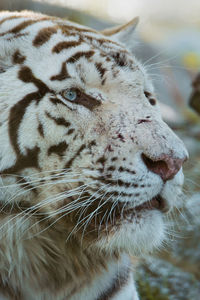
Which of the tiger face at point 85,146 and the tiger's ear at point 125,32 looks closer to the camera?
the tiger face at point 85,146

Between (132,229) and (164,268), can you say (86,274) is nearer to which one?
(132,229)

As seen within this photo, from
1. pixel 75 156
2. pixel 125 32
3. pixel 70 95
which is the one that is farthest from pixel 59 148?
pixel 125 32

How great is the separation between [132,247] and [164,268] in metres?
1.61

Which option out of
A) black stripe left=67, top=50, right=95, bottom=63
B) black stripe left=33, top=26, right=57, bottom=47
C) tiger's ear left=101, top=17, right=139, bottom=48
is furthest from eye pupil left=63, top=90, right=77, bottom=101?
tiger's ear left=101, top=17, right=139, bottom=48

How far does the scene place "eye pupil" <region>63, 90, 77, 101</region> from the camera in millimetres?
1653

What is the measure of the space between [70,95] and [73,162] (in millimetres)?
238

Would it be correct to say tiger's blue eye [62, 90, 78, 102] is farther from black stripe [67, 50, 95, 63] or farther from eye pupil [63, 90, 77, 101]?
black stripe [67, 50, 95, 63]

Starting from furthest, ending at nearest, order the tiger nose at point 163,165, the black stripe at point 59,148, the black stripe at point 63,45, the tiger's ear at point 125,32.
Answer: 1. the tiger's ear at point 125,32
2. the black stripe at point 63,45
3. the black stripe at point 59,148
4. the tiger nose at point 163,165

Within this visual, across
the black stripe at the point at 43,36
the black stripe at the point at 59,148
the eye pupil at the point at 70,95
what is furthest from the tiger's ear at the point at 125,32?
the black stripe at the point at 59,148

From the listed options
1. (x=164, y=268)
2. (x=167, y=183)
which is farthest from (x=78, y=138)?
(x=164, y=268)

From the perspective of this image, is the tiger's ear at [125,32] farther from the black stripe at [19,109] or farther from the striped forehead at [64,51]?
the black stripe at [19,109]

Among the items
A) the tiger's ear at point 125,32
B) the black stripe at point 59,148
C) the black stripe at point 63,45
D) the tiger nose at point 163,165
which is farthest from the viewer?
the tiger's ear at point 125,32

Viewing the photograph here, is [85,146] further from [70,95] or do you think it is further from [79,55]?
[79,55]

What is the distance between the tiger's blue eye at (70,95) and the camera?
1653 millimetres
